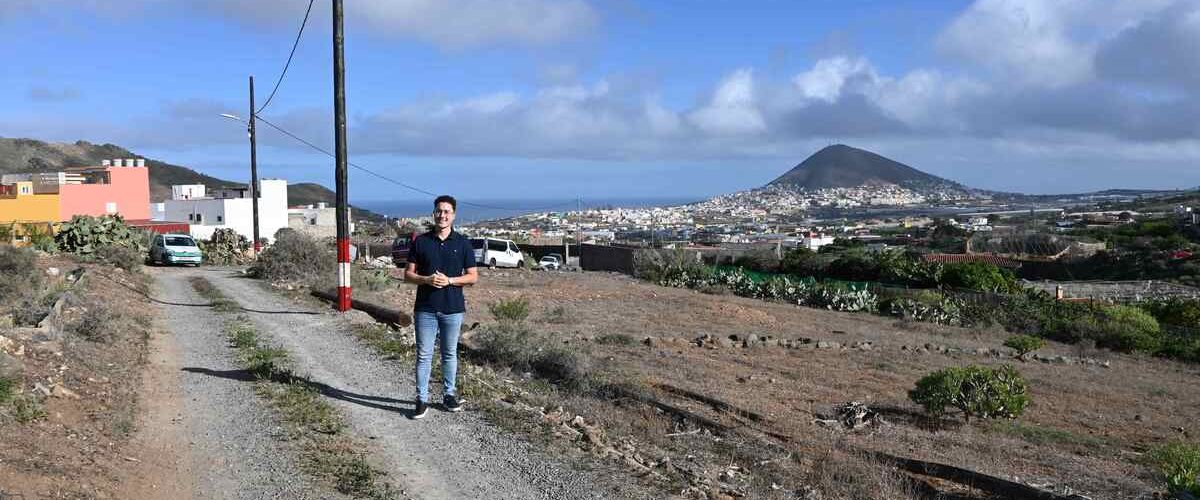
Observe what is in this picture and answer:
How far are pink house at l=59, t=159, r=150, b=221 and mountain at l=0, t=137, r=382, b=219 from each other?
4061cm

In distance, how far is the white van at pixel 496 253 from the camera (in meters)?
40.5

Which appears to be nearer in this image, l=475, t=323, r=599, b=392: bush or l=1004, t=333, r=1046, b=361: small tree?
l=475, t=323, r=599, b=392: bush

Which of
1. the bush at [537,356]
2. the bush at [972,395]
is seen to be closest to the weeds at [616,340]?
Answer: the bush at [537,356]

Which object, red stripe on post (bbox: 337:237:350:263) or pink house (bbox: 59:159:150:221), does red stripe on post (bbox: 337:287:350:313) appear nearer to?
red stripe on post (bbox: 337:237:350:263)

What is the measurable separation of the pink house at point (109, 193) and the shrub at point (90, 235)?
58.1ft

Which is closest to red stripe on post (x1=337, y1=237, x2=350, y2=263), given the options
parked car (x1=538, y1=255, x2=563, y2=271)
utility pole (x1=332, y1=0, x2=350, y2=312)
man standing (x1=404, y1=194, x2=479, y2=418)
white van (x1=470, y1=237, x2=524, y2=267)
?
utility pole (x1=332, y1=0, x2=350, y2=312)

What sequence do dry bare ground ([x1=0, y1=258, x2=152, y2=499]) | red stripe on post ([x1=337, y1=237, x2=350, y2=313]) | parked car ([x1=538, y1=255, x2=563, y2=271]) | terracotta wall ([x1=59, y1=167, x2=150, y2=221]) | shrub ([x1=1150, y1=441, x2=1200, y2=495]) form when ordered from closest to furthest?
1. dry bare ground ([x1=0, y1=258, x2=152, y2=499])
2. shrub ([x1=1150, y1=441, x2=1200, y2=495])
3. red stripe on post ([x1=337, y1=237, x2=350, y2=313])
4. parked car ([x1=538, y1=255, x2=563, y2=271])
5. terracotta wall ([x1=59, y1=167, x2=150, y2=221])

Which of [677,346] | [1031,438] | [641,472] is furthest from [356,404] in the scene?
[677,346]

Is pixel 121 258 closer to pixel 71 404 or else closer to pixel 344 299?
pixel 344 299

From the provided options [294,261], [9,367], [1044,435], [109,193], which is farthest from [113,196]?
[1044,435]

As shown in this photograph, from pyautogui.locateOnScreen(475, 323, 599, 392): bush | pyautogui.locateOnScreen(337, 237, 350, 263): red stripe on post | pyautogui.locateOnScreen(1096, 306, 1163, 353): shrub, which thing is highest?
pyautogui.locateOnScreen(337, 237, 350, 263): red stripe on post

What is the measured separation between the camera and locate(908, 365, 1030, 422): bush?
41.1 feet

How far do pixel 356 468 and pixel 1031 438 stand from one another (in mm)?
8720

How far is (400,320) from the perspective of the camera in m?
14.3
